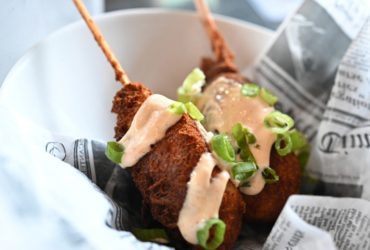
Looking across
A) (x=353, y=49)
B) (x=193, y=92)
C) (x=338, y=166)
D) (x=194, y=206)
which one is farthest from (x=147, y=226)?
(x=353, y=49)

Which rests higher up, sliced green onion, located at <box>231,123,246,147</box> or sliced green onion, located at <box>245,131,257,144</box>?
sliced green onion, located at <box>231,123,246,147</box>

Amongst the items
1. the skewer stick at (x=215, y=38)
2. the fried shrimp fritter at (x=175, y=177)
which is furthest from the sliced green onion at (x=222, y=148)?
the skewer stick at (x=215, y=38)

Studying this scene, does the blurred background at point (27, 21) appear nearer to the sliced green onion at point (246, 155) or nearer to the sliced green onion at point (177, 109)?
the sliced green onion at point (177, 109)

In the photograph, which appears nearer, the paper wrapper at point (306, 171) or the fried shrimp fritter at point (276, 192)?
the paper wrapper at point (306, 171)

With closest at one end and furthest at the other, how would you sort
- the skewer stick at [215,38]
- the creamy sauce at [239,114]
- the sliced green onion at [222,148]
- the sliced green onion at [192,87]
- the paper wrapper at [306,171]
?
the paper wrapper at [306,171] < the sliced green onion at [222,148] < the creamy sauce at [239,114] < the sliced green onion at [192,87] < the skewer stick at [215,38]

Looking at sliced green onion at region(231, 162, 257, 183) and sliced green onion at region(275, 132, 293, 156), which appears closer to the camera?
sliced green onion at region(231, 162, 257, 183)

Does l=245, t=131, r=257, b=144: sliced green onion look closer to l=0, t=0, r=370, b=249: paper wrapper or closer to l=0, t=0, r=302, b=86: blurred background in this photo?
l=0, t=0, r=370, b=249: paper wrapper

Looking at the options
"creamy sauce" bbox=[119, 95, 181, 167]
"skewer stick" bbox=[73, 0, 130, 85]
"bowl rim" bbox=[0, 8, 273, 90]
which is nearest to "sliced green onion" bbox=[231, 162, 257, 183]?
"creamy sauce" bbox=[119, 95, 181, 167]

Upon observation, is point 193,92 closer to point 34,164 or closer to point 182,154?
point 182,154
